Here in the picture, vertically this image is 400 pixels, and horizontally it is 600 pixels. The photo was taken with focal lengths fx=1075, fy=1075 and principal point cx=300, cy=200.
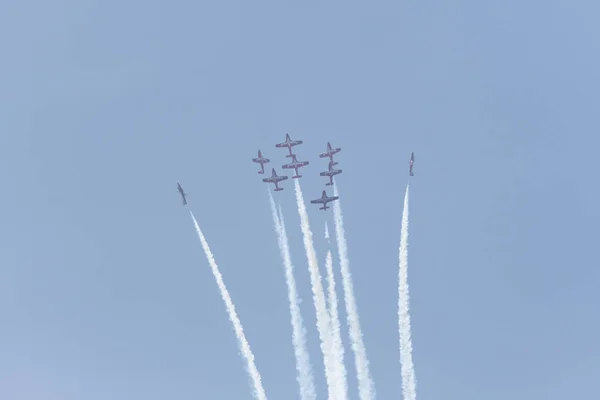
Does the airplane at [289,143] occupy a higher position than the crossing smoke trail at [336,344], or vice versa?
the airplane at [289,143]

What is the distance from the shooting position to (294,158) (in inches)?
5960

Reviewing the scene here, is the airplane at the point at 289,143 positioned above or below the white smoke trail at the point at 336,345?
above

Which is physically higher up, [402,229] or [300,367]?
[402,229]

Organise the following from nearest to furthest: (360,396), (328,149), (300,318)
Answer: (360,396) < (300,318) < (328,149)

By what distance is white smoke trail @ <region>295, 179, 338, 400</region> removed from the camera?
428 ft

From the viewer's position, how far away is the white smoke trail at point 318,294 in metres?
130

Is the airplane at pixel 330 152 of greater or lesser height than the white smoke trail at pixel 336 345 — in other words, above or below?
above

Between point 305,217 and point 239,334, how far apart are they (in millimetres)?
19889

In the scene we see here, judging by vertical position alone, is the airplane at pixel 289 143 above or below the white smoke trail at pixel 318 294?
above

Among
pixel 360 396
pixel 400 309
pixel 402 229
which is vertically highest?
pixel 402 229

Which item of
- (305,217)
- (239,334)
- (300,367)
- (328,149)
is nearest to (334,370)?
(300,367)

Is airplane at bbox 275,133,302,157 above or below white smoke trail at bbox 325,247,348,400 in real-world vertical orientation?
above

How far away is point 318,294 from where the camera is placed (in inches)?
5389

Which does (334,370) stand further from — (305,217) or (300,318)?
(305,217)
